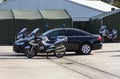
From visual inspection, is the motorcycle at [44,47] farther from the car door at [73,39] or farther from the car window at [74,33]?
the car window at [74,33]

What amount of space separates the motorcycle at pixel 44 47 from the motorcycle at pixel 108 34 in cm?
2103

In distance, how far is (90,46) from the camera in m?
25.8

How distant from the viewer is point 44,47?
2384 centimetres

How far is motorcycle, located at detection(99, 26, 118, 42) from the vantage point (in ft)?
146

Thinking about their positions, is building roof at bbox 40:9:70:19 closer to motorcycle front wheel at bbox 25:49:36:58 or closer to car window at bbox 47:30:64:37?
car window at bbox 47:30:64:37

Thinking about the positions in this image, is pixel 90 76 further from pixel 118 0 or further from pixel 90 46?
pixel 118 0

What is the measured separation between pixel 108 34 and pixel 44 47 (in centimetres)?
2192

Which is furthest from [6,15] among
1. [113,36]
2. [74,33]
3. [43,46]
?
[43,46]

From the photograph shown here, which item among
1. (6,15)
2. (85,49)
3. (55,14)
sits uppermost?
(55,14)

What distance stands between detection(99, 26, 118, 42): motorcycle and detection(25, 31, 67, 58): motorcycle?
2103 cm

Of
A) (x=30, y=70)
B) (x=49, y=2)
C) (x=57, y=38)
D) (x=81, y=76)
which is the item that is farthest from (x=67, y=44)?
(x=49, y=2)

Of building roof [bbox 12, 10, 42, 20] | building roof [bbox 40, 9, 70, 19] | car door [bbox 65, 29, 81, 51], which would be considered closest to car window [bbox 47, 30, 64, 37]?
car door [bbox 65, 29, 81, 51]

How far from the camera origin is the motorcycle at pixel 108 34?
44594 mm

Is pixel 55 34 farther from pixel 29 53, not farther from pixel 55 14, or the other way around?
pixel 55 14
